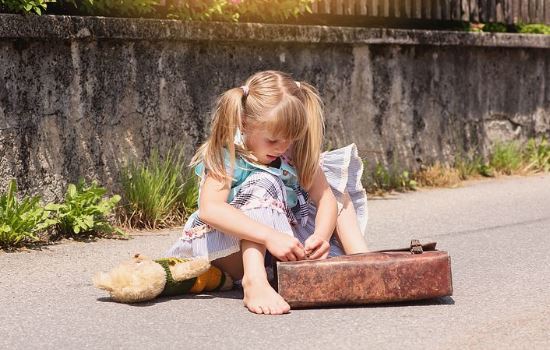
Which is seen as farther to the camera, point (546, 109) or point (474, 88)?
point (546, 109)

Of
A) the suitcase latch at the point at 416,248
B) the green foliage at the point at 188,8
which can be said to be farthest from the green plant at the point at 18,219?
the suitcase latch at the point at 416,248

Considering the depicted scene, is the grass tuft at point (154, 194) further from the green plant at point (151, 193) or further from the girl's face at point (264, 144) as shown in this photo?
the girl's face at point (264, 144)

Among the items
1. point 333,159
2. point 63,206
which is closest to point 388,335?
point 333,159

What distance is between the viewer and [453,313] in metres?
3.50

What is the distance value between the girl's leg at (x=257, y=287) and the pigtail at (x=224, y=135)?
0.28m

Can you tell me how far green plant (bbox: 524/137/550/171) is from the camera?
26.4 feet

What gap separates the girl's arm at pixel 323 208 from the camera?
12.5 feet

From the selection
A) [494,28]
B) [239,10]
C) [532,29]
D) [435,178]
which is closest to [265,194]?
[239,10]

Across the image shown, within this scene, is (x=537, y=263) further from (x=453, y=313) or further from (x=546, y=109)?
(x=546, y=109)

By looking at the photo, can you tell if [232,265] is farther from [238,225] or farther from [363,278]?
[363,278]

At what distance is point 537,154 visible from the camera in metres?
8.15

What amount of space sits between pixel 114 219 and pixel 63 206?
381mm

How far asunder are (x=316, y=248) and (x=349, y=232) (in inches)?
14.4

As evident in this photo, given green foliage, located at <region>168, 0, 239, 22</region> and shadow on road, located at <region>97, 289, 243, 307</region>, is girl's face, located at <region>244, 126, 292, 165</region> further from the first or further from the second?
green foliage, located at <region>168, 0, 239, 22</region>
